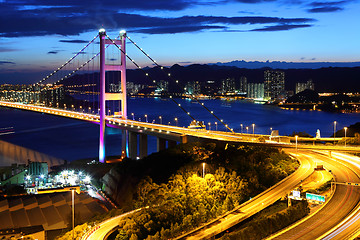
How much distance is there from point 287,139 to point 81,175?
8.46 m

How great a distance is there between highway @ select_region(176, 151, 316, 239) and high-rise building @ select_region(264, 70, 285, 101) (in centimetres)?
6968

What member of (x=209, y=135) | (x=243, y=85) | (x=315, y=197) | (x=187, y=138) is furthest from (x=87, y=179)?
(x=243, y=85)

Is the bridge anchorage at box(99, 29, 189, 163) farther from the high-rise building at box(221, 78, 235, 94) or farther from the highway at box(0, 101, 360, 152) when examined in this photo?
the high-rise building at box(221, 78, 235, 94)

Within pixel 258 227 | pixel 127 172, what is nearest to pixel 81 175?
pixel 127 172

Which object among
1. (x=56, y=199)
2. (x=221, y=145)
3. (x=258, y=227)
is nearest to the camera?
(x=258, y=227)

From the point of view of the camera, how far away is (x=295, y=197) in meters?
9.93

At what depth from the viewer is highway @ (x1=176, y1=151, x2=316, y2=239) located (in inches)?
340

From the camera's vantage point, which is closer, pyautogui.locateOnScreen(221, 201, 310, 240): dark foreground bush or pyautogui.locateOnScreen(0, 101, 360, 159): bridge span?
pyautogui.locateOnScreen(221, 201, 310, 240): dark foreground bush

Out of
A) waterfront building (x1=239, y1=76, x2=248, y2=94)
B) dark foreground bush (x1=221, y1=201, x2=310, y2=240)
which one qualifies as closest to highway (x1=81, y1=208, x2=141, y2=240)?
dark foreground bush (x1=221, y1=201, x2=310, y2=240)

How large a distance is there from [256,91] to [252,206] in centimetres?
7846

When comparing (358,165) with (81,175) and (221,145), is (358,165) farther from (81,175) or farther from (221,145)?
(81,175)

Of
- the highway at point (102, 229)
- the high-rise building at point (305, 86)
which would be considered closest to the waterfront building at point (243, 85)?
the high-rise building at point (305, 86)

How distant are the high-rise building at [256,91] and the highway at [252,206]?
73.7m

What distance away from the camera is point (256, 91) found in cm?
8694
